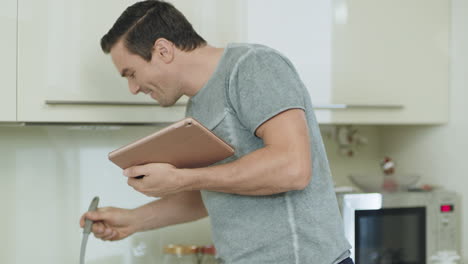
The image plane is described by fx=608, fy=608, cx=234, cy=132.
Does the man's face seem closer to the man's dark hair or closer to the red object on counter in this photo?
the man's dark hair

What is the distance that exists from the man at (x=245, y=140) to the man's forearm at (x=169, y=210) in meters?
0.23

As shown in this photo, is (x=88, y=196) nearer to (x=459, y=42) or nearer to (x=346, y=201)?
(x=346, y=201)

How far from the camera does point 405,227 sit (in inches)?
69.4

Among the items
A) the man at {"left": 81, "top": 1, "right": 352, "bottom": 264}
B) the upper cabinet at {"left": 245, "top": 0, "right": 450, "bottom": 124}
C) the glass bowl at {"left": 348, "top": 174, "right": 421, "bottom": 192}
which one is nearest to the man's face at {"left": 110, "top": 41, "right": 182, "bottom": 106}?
the man at {"left": 81, "top": 1, "right": 352, "bottom": 264}

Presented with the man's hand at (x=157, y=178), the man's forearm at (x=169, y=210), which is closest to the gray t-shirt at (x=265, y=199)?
the man's hand at (x=157, y=178)

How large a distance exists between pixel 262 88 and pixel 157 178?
0.79ft

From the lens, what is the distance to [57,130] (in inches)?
68.8

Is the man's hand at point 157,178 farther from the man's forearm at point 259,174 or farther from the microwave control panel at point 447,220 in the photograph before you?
the microwave control panel at point 447,220

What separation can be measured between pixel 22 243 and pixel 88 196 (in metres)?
0.22

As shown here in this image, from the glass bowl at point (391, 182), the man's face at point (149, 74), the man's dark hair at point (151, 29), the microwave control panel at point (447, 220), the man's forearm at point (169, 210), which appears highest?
the man's dark hair at point (151, 29)

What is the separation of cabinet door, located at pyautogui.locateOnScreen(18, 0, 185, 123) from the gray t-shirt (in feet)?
1.34

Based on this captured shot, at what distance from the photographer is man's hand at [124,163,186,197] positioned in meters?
1.06

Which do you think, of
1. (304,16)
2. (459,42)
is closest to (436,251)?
(459,42)

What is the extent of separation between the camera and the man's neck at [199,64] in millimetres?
1192
